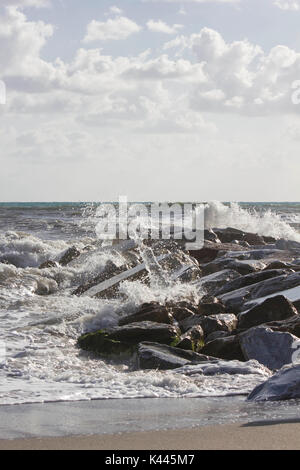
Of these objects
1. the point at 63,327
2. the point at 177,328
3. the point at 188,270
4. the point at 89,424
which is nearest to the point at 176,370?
the point at 177,328

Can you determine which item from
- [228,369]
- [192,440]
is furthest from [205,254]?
[192,440]

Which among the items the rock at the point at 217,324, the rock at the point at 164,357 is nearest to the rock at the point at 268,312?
the rock at the point at 217,324

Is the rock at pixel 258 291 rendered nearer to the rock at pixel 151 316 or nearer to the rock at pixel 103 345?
the rock at pixel 151 316

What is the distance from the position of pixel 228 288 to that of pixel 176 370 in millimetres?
3587

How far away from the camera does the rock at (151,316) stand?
744 centimetres

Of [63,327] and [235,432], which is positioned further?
[63,327]

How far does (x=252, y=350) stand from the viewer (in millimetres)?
6227

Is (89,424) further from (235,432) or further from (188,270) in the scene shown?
(188,270)

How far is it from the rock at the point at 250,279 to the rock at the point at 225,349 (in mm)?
2782

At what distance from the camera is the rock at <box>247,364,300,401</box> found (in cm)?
473

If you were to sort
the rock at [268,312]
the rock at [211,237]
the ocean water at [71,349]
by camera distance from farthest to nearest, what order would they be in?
1. the rock at [211,237]
2. the rock at [268,312]
3. the ocean water at [71,349]

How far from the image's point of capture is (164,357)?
6199mm

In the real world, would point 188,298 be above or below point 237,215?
below

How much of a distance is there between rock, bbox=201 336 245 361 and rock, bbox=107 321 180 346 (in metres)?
0.39
